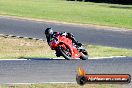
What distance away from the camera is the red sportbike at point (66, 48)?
16172 mm

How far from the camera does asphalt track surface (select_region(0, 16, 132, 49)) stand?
2542 centimetres

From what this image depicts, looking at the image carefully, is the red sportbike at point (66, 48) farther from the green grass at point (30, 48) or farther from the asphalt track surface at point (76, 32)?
the asphalt track surface at point (76, 32)

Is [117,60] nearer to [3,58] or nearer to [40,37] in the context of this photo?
[3,58]

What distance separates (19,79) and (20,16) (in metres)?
23.4

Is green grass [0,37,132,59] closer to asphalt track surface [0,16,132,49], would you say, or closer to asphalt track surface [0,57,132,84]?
asphalt track surface [0,16,132,49]

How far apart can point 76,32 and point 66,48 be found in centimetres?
1229

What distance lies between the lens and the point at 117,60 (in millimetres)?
15875

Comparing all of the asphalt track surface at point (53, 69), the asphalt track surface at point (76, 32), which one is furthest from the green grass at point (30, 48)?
the asphalt track surface at point (53, 69)

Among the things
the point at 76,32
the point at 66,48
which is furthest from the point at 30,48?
the point at 76,32

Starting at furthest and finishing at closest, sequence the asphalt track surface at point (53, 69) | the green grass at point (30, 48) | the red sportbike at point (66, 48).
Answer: the green grass at point (30, 48), the red sportbike at point (66, 48), the asphalt track surface at point (53, 69)

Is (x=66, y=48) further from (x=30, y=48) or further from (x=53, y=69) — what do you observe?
(x=30, y=48)

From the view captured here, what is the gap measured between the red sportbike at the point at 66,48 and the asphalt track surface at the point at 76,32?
22.7ft

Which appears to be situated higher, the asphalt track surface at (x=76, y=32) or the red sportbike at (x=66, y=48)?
the red sportbike at (x=66, y=48)

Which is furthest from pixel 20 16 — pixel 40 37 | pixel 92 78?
pixel 92 78
